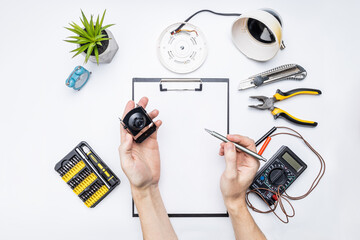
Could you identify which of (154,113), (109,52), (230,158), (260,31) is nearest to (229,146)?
(230,158)

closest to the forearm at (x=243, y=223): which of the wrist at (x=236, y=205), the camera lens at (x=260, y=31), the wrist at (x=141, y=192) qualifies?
the wrist at (x=236, y=205)

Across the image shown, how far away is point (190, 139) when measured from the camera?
3.48ft

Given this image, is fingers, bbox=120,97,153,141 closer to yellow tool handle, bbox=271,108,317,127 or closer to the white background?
the white background

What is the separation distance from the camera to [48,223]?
1065mm

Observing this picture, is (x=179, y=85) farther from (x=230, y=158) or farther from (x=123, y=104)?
(x=230, y=158)

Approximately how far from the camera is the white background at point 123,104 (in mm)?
1061

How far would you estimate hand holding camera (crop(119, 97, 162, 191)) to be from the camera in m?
0.92

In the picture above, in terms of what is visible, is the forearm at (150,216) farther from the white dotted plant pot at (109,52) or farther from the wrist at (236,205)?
the white dotted plant pot at (109,52)

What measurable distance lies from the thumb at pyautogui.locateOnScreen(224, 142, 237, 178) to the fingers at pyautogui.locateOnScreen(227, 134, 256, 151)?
0.04 metres

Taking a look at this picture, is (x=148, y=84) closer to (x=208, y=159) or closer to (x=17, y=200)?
(x=208, y=159)

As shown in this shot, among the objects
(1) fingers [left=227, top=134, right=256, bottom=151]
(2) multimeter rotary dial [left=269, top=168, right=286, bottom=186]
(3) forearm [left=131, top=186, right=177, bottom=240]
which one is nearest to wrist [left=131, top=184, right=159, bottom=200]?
(3) forearm [left=131, top=186, right=177, bottom=240]

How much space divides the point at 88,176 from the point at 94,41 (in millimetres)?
477

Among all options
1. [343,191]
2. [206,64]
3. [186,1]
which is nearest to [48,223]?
[206,64]

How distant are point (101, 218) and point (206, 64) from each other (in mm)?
691
